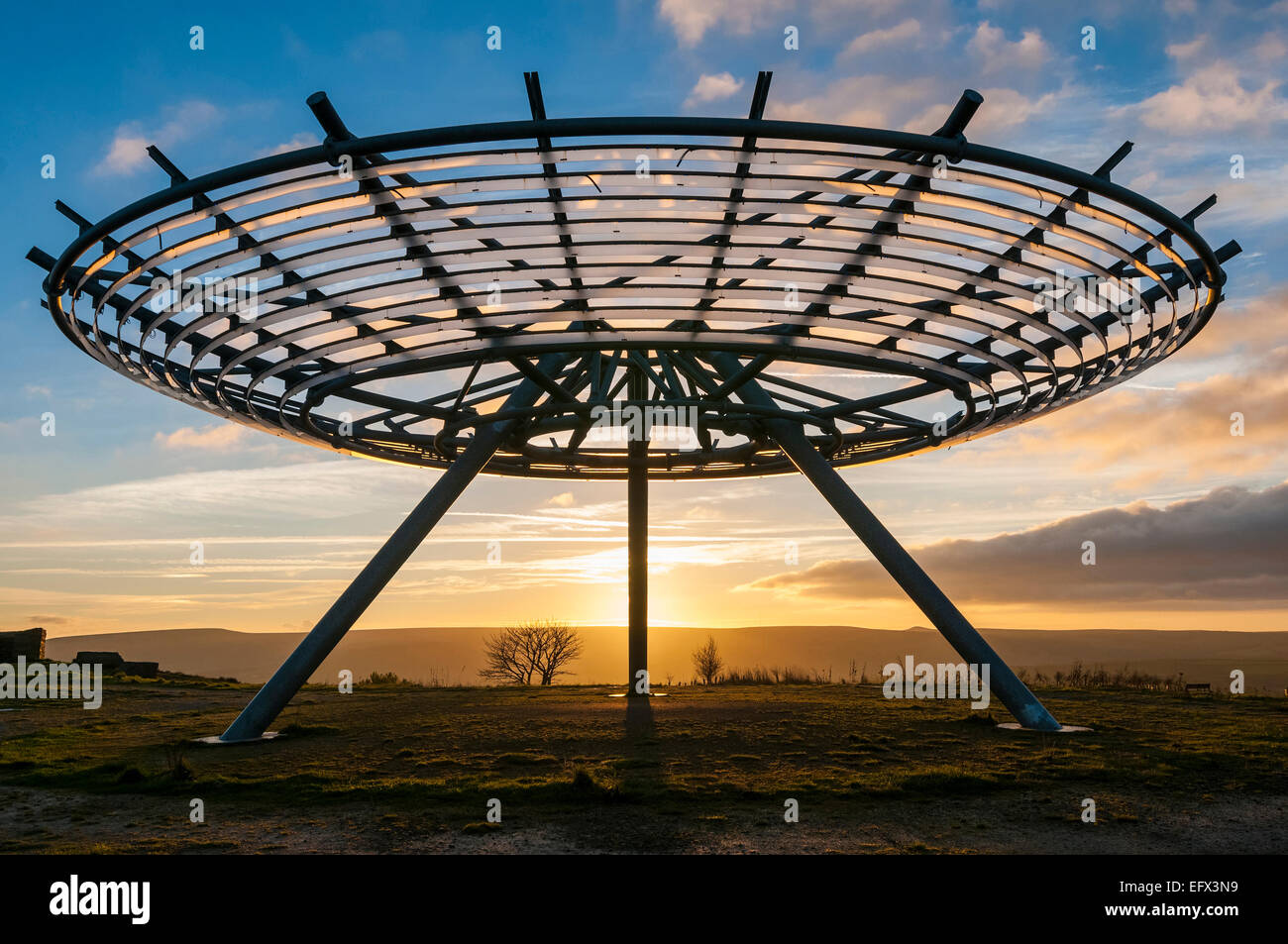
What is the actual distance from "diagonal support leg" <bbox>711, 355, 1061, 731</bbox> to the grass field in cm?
91

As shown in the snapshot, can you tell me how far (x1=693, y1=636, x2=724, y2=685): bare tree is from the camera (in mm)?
38406

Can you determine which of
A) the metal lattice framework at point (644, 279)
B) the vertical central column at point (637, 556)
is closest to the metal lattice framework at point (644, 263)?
the metal lattice framework at point (644, 279)

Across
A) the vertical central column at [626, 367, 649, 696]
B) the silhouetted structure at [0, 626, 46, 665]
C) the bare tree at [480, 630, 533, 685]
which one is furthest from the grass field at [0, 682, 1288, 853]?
the bare tree at [480, 630, 533, 685]

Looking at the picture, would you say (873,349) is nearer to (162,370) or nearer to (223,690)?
(162,370)

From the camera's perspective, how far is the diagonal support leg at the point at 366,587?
52.9 feet

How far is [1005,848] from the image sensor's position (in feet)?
28.0

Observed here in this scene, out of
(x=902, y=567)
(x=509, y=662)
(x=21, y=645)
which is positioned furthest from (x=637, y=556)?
(x=21, y=645)

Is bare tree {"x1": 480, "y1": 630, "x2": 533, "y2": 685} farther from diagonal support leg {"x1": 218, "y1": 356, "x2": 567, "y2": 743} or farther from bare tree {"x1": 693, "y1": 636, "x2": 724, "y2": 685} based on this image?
diagonal support leg {"x1": 218, "y1": 356, "x2": 567, "y2": 743}

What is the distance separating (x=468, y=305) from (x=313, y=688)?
2229 centimetres

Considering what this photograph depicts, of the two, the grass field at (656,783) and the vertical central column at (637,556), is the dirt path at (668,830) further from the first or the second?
the vertical central column at (637,556)

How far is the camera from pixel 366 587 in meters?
17.2

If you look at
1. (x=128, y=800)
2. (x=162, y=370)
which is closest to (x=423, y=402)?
(x=162, y=370)

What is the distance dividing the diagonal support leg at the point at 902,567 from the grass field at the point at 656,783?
0.91 meters
